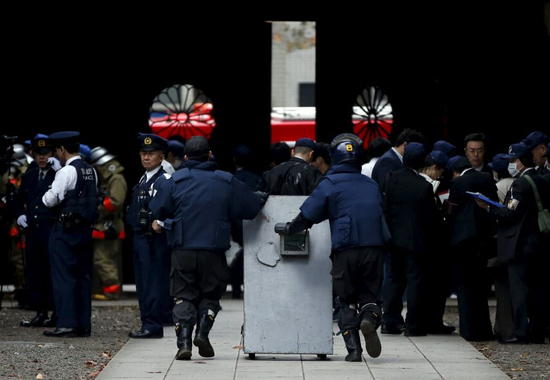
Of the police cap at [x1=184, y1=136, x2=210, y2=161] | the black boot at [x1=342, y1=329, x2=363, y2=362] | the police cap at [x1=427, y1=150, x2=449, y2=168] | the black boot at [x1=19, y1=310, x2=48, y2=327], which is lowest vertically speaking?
the black boot at [x1=19, y1=310, x2=48, y2=327]

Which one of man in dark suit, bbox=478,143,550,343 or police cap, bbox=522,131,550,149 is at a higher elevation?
police cap, bbox=522,131,550,149

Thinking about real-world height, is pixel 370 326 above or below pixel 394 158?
below

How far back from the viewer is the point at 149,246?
13945 mm

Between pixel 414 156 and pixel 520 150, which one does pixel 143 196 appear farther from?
pixel 520 150

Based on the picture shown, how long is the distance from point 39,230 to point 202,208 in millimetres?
3641

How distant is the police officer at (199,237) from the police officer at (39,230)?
3210 mm

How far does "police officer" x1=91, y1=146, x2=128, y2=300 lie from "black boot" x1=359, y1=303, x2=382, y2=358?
6.51 metres

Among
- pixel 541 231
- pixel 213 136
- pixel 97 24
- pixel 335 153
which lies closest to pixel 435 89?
pixel 213 136

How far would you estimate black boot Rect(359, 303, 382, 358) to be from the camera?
1156cm

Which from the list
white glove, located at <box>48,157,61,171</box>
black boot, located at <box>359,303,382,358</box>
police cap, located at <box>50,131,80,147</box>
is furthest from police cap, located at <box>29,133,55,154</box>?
black boot, located at <box>359,303,382,358</box>

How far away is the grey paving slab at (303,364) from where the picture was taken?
11172 millimetres

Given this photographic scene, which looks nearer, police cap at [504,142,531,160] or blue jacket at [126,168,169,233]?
police cap at [504,142,531,160]

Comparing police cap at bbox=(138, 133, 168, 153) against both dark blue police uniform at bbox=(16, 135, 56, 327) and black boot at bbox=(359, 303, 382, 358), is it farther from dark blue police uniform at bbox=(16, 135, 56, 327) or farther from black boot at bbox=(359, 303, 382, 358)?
black boot at bbox=(359, 303, 382, 358)

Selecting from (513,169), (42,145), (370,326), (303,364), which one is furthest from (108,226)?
(370,326)
